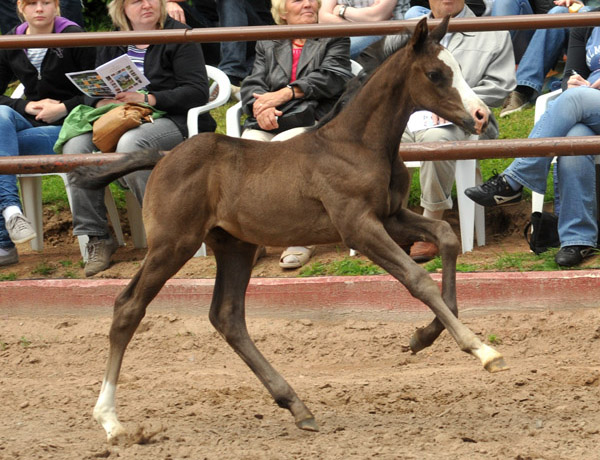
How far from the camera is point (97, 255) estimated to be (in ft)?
22.3

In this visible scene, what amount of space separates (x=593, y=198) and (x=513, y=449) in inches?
103

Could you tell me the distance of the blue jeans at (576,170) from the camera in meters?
6.21

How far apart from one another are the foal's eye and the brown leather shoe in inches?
90.1

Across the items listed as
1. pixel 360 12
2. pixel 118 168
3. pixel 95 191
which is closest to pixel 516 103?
pixel 360 12

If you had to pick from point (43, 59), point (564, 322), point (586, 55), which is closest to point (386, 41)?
point (564, 322)

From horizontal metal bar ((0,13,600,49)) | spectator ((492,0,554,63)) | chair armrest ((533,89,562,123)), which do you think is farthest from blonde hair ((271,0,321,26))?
spectator ((492,0,554,63))

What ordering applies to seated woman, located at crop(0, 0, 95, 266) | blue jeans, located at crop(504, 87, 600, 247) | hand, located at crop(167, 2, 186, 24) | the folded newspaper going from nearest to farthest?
blue jeans, located at crop(504, 87, 600, 247)
the folded newspaper
seated woman, located at crop(0, 0, 95, 266)
hand, located at crop(167, 2, 186, 24)

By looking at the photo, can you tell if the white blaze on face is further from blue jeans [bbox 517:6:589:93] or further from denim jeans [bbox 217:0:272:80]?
denim jeans [bbox 217:0:272:80]

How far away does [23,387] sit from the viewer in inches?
215

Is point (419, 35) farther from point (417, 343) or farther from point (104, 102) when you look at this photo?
point (104, 102)

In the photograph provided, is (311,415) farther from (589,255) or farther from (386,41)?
(589,255)

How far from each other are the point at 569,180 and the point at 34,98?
4.01 m

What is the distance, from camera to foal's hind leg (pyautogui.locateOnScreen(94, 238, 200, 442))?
4.64m

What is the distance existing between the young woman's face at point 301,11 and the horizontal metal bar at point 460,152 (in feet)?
4.97
